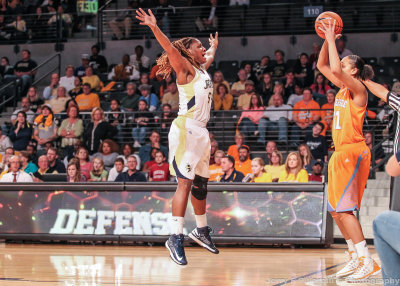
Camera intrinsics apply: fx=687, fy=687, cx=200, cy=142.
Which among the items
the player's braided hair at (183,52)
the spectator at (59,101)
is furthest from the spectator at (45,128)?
A: the player's braided hair at (183,52)

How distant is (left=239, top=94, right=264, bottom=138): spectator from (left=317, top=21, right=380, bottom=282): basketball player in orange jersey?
6.49 m

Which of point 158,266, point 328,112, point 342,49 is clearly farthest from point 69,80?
point 158,266

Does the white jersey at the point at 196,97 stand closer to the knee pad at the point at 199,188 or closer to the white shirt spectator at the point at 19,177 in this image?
the knee pad at the point at 199,188

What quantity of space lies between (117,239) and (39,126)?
5180mm

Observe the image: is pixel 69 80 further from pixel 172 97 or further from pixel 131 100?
pixel 172 97

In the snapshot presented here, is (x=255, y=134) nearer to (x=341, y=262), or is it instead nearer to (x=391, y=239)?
(x=341, y=262)

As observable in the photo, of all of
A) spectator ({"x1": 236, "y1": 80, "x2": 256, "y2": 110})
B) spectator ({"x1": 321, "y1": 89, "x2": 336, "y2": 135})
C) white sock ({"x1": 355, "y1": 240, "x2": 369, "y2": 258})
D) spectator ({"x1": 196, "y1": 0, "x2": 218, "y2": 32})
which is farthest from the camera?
spectator ({"x1": 196, "y1": 0, "x2": 218, "y2": 32})

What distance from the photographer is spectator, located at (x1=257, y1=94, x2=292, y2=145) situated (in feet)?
44.8

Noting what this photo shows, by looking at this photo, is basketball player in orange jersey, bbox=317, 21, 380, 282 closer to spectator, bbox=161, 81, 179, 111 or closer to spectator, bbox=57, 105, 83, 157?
spectator, bbox=161, 81, 179, 111

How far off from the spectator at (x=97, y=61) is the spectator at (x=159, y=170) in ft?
21.2

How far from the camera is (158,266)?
8.48 metres

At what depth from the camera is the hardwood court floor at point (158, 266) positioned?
23.8 ft

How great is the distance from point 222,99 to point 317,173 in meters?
3.65

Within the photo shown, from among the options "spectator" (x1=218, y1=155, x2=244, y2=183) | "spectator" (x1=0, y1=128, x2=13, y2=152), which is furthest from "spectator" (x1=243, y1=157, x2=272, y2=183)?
"spectator" (x1=0, y1=128, x2=13, y2=152)
